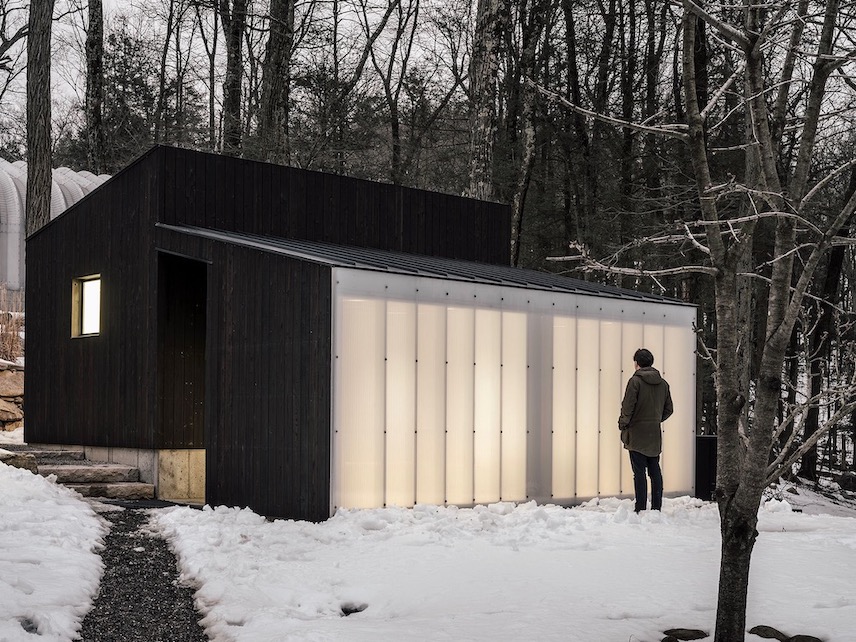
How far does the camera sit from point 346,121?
2370cm

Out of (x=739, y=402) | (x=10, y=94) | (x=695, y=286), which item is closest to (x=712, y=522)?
(x=739, y=402)

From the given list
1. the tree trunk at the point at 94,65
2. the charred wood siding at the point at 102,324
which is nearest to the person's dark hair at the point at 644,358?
the charred wood siding at the point at 102,324

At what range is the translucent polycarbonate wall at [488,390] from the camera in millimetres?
10078

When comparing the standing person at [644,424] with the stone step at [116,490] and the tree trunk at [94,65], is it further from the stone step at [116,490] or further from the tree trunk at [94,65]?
the tree trunk at [94,65]

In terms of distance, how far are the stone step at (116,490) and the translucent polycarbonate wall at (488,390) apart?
3691mm

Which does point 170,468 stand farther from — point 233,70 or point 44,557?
point 233,70

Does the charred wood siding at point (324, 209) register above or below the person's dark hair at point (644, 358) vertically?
above

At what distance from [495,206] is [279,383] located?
672 cm

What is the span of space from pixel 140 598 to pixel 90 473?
5697 millimetres

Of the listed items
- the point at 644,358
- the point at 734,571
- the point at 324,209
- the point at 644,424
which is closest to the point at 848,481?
the point at 644,424

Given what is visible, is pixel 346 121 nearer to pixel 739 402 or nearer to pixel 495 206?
pixel 495 206

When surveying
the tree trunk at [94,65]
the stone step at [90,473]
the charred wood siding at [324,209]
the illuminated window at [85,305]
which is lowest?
the stone step at [90,473]

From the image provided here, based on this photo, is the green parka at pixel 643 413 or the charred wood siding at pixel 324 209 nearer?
the green parka at pixel 643 413

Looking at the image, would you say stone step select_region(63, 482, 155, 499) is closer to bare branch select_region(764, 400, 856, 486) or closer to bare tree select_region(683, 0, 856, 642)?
bare tree select_region(683, 0, 856, 642)
